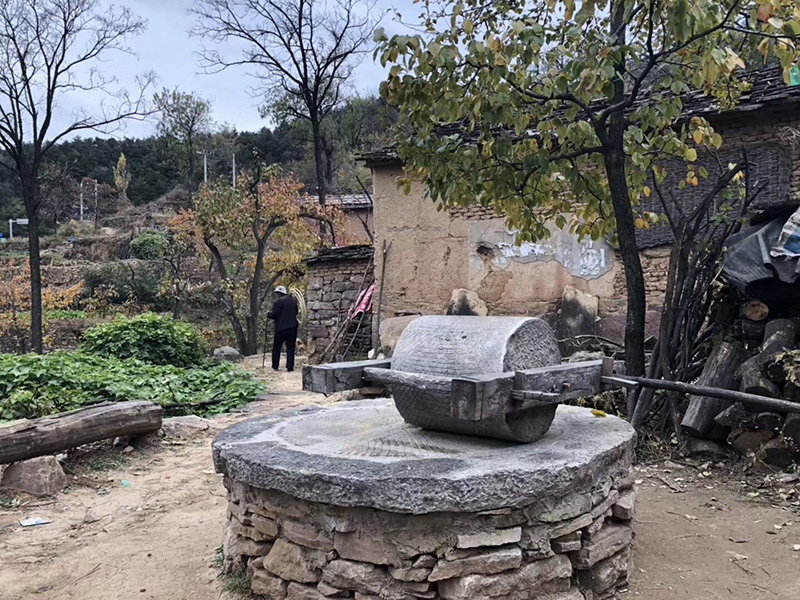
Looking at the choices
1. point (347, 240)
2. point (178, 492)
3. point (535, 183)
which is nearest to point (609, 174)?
point (535, 183)

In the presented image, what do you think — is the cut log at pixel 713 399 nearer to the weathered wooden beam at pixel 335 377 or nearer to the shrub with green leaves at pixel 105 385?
the weathered wooden beam at pixel 335 377

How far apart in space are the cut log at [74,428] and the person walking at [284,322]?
16.7 ft

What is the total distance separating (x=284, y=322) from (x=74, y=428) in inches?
232

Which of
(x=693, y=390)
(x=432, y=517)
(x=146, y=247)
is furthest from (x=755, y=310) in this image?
(x=146, y=247)

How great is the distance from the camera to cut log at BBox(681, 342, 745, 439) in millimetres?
4652

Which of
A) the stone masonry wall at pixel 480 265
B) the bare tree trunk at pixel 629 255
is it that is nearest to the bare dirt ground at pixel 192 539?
the bare tree trunk at pixel 629 255

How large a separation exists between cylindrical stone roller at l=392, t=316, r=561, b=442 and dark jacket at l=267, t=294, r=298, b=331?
7683 mm

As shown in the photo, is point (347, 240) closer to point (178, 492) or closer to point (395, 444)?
point (178, 492)

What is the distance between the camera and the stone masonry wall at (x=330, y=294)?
11141mm

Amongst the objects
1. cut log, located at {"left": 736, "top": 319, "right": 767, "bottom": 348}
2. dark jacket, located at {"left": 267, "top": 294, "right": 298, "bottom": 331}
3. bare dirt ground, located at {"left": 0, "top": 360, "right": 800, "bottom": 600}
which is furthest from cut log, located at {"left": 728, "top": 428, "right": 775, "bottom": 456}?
dark jacket, located at {"left": 267, "top": 294, "right": 298, "bottom": 331}

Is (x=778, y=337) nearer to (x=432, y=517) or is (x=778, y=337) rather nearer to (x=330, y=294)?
(x=432, y=517)

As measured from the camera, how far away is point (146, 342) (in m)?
9.59

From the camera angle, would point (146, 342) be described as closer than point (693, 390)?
No

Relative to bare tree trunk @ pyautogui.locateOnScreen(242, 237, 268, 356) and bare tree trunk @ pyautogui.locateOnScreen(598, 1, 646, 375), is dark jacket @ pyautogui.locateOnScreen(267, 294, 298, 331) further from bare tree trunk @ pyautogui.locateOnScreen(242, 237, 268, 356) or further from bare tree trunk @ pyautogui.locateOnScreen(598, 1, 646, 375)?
bare tree trunk @ pyautogui.locateOnScreen(598, 1, 646, 375)
